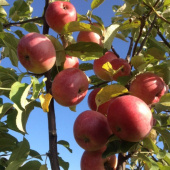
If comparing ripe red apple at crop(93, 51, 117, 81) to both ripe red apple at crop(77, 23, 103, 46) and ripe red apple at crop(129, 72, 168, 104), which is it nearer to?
ripe red apple at crop(77, 23, 103, 46)

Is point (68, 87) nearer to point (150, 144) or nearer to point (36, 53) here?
point (36, 53)

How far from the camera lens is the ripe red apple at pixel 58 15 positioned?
65.0 inches

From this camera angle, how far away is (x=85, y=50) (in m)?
1.57

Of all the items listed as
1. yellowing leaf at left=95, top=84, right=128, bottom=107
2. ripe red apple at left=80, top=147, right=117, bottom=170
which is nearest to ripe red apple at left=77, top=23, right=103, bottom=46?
yellowing leaf at left=95, top=84, right=128, bottom=107

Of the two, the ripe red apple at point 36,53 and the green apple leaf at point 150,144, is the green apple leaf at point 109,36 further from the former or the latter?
the green apple leaf at point 150,144

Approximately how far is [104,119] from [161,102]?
0.32 m

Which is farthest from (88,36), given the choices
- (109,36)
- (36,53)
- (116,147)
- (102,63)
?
(116,147)

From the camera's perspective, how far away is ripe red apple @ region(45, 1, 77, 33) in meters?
1.65

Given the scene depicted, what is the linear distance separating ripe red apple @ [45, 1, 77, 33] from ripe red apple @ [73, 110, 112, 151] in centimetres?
60

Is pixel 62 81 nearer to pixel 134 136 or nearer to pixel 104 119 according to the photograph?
pixel 104 119

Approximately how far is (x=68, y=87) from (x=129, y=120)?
40 centimetres

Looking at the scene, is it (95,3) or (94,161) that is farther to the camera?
(95,3)

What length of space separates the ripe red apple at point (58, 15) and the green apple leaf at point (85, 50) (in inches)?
8.0

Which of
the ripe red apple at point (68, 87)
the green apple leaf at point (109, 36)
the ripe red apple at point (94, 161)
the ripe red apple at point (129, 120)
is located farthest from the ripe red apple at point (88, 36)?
Result: the ripe red apple at point (94, 161)
